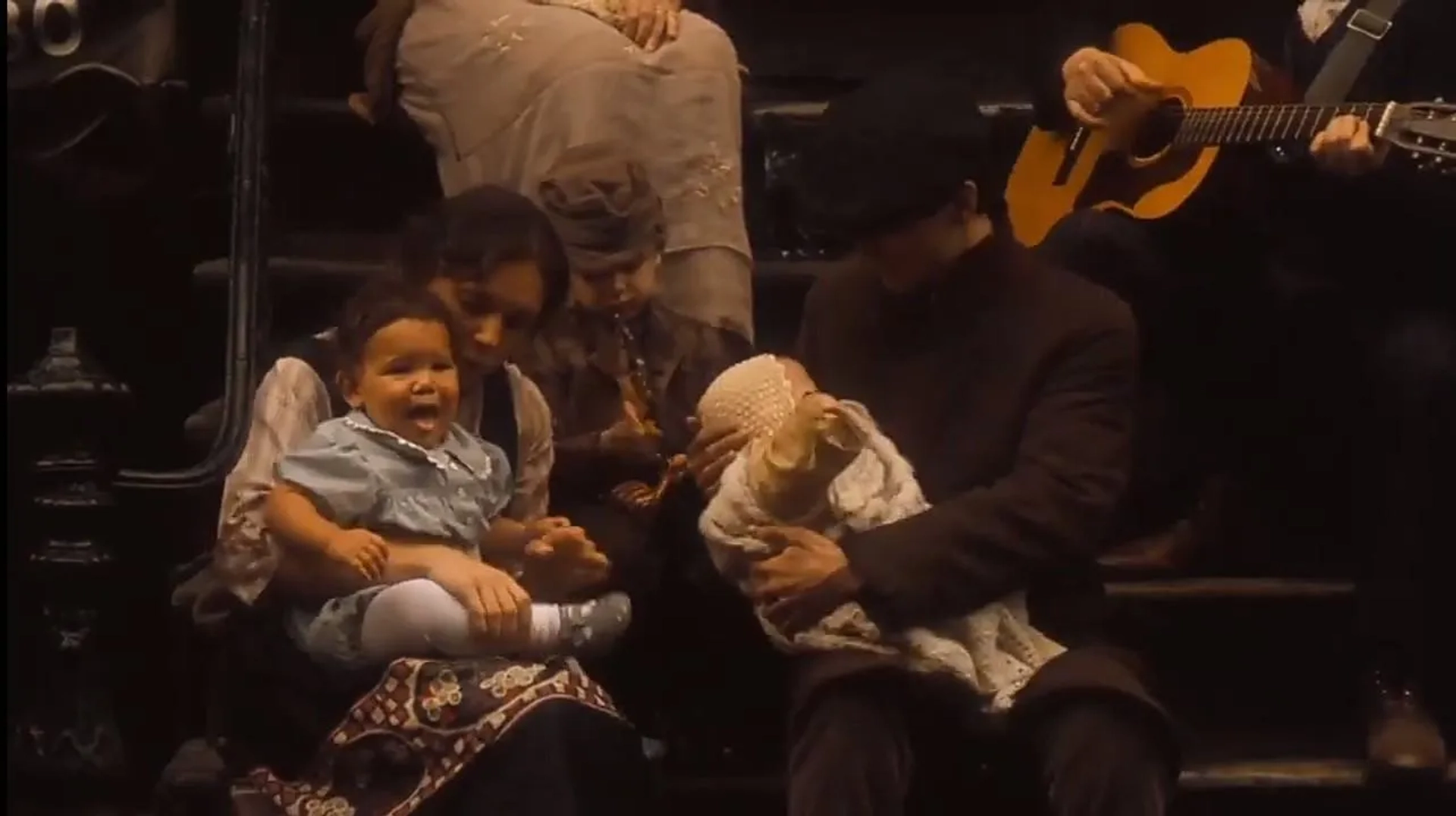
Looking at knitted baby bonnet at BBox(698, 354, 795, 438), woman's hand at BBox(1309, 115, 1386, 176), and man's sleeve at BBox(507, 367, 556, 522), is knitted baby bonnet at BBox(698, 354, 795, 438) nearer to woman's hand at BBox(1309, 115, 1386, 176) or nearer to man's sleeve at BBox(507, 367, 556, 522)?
man's sleeve at BBox(507, 367, 556, 522)

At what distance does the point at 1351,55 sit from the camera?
5.82 feet

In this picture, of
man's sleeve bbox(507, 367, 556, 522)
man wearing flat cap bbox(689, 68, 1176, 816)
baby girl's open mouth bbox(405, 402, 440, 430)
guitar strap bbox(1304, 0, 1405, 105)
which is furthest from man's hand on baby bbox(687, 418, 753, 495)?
guitar strap bbox(1304, 0, 1405, 105)

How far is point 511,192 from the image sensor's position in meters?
1.71

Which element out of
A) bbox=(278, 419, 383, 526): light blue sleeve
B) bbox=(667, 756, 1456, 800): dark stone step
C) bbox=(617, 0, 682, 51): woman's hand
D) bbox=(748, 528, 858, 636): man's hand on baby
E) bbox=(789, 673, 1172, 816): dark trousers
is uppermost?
bbox=(617, 0, 682, 51): woman's hand

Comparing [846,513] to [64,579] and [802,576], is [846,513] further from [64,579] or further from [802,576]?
[64,579]

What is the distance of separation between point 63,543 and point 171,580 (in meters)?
0.13

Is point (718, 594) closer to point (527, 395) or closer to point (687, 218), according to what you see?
point (527, 395)

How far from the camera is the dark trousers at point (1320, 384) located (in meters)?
1.87

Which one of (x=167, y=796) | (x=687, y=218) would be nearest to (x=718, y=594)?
(x=687, y=218)

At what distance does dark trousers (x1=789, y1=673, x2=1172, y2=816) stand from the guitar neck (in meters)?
0.53

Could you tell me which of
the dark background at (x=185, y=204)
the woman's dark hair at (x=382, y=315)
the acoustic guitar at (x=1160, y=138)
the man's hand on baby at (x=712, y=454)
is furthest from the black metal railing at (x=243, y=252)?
the acoustic guitar at (x=1160, y=138)

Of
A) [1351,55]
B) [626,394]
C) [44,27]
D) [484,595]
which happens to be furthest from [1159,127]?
[44,27]

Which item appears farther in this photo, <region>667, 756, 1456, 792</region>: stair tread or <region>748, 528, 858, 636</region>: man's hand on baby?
<region>667, 756, 1456, 792</region>: stair tread

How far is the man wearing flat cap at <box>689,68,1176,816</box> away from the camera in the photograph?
60.8 inches
